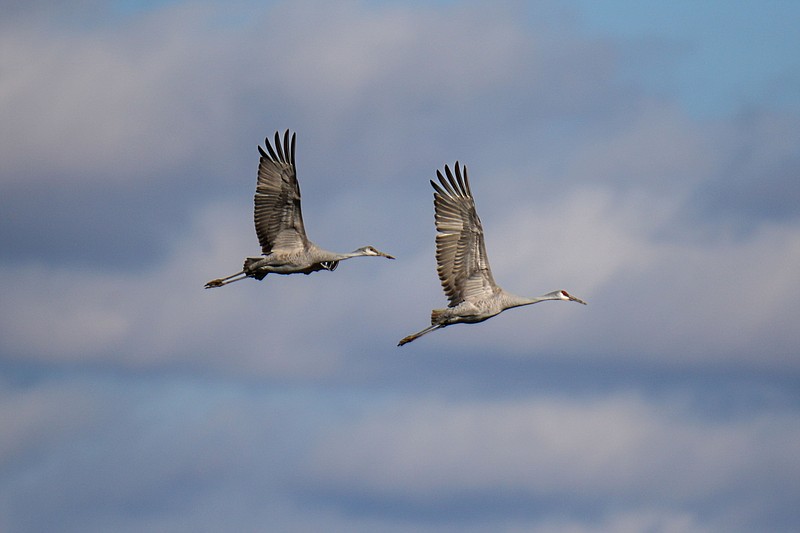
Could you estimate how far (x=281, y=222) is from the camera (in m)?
52.2

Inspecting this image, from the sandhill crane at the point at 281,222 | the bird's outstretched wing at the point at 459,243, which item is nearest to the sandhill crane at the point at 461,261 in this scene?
the bird's outstretched wing at the point at 459,243

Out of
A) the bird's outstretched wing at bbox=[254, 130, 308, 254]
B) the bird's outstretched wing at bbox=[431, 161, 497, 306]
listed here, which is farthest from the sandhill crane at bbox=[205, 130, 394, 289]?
the bird's outstretched wing at bbox=[431, 161, 497, 306]

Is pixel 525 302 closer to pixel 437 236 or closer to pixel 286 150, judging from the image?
pixel 437 236

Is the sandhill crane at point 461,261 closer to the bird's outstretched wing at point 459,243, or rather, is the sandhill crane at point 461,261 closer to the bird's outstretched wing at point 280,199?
the bird's outstretched wing at point 459,243

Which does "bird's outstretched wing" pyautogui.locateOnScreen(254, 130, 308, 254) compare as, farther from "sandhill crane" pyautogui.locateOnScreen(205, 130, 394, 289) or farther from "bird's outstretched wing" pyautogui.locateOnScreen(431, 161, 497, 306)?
"bird's outstretched wing" pyautogui.locateOnScreen(431, 161, 497, 306)

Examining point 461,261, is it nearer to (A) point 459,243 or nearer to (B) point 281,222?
(A) point 459,243

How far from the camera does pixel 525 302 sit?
50.5 metres

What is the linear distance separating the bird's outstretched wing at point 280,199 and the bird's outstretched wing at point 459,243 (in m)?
4.48

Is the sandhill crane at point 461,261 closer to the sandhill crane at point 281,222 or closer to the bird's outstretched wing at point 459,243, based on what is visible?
the bird's outstretched wing at point 459,243

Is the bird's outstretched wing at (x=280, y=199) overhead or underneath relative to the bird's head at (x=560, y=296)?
overhead

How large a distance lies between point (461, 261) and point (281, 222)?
5636 mm

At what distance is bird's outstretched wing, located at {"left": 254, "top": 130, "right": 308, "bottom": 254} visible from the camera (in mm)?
51938

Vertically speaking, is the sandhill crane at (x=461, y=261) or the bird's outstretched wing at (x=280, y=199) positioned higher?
the bird's outstretched wing at (x=280, y=199)

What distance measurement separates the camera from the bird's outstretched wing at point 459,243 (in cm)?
4934
